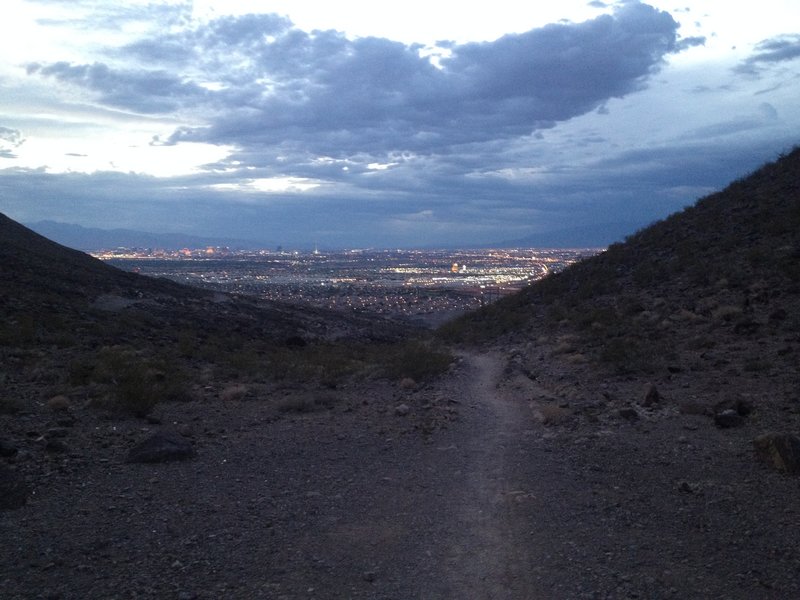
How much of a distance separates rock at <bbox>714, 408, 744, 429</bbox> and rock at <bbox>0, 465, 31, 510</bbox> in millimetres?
9603

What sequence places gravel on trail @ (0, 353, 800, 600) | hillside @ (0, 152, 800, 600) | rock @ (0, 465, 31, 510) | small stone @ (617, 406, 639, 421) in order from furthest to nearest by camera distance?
small stone @ (617, 406, 639, 421)
rock @ (0, 465, 31, 510)
hillside @ (0, 152, 800, 600)
gravel on trail @ (0, 353, 800, 600)

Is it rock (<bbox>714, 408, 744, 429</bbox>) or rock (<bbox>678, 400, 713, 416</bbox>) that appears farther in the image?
rock (<bbox>678, 400, 713, 416</bbox>)

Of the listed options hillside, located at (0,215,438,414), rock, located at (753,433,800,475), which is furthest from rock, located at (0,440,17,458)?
rock, located at (753,433,800,475)

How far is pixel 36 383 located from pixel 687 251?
22.7 m

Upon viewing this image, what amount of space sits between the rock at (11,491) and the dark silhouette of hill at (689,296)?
11824 millimetres

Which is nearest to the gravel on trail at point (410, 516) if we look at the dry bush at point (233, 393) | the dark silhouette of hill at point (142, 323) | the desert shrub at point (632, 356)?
the dry bush at point (233, 393)

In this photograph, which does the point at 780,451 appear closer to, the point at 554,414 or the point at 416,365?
the point at 554,414

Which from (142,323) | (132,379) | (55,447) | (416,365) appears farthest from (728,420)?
(142,323)

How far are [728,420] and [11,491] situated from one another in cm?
983

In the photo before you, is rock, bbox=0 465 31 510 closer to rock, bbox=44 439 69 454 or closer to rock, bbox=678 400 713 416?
rock, bbox=44 439 69 454

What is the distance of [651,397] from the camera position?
12273 mm

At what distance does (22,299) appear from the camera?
26.2m

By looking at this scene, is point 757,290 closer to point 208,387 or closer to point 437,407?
point 437,407

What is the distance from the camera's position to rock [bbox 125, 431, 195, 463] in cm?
998
